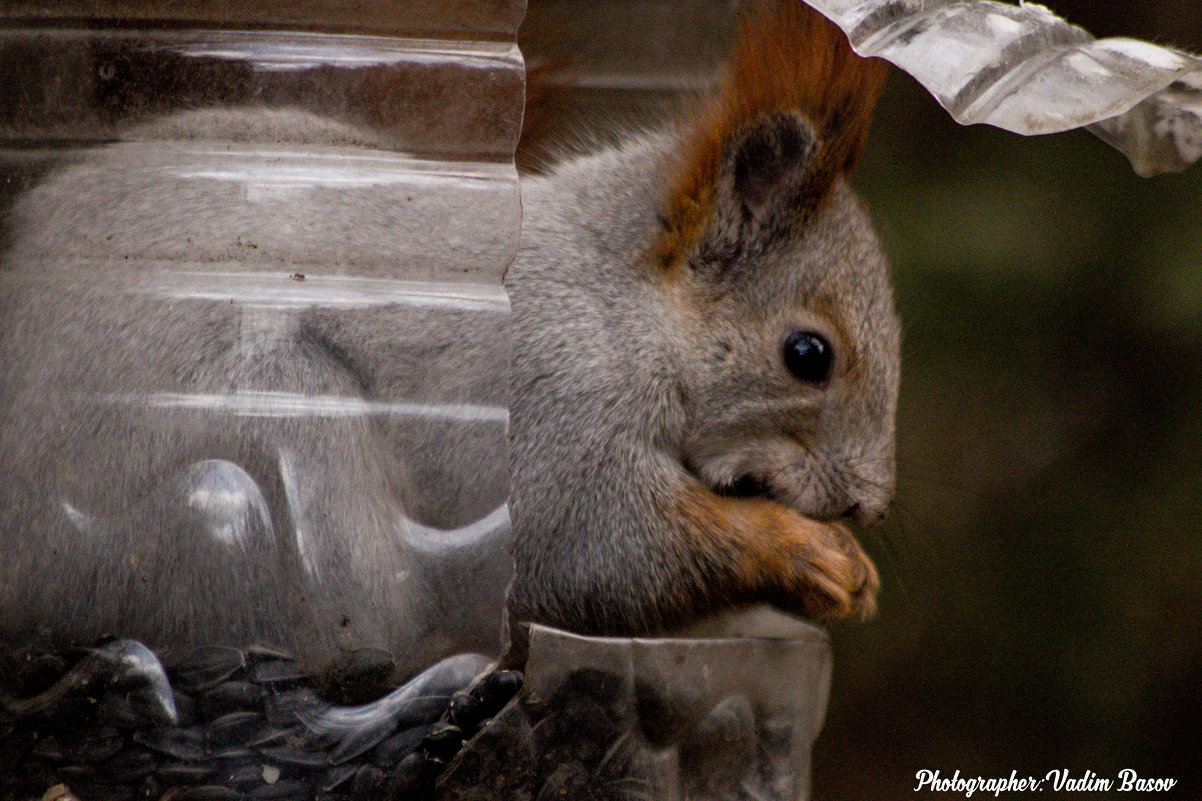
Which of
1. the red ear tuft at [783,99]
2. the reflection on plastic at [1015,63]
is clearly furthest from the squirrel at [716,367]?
the reflection on plastic at [1015,63]

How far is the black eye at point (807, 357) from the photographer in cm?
103

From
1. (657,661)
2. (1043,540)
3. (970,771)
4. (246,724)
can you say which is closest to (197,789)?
(246,724)

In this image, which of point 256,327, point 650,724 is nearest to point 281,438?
point 256,327

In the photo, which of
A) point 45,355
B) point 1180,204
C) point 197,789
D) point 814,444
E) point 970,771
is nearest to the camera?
point 197,789

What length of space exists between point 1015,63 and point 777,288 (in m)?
0.29

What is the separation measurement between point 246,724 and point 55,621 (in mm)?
144

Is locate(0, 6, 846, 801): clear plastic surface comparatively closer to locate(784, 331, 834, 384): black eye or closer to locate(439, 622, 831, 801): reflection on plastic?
locate(439, 622, 831, 801): reflection on plastic

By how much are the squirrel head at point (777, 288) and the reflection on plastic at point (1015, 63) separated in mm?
145

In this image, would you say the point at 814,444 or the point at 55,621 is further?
the point at 814,444

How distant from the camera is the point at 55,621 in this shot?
0.78 meters

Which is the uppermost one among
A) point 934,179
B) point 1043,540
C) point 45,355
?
point 45,355

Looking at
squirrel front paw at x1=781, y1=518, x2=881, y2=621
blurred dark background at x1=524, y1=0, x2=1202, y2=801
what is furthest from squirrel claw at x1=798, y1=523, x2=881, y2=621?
blurred dark background at x1=524, y1=0, x2=1202, y2=801

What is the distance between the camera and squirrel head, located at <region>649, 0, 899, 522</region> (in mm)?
1010

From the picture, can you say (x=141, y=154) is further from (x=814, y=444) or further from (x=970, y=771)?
(x=970, y=771)
